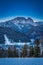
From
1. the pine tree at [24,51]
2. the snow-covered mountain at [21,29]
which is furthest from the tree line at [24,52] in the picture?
the snow-covered mountain at [21,29]

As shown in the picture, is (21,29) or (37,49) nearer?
(37,49)

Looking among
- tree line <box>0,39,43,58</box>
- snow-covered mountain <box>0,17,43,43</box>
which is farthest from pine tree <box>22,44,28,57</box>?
snow-covered mountain <box>0,17,43,43</box>

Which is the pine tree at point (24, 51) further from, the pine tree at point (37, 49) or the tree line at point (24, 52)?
the pine tree at point (37, 49)

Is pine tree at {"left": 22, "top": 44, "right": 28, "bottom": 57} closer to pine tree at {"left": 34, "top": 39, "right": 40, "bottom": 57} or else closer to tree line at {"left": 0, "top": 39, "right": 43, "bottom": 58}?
tree line at {"left": 0, "top": 39, "right": 43, "bottom": 58}

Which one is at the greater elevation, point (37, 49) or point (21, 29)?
point (21, 29)

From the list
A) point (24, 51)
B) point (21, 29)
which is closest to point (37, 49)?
point (24, 51)

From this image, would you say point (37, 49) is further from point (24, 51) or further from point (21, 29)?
point (21, 29)

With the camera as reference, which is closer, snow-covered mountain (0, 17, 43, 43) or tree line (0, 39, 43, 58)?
tree line (0, 39, 43, 58)

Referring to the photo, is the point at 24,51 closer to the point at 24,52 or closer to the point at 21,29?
the point at 24,52

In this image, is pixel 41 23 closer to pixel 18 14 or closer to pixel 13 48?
pixel 18 14

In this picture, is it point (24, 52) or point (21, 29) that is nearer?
point (24, 52)

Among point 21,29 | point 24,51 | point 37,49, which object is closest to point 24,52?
point 24,51
